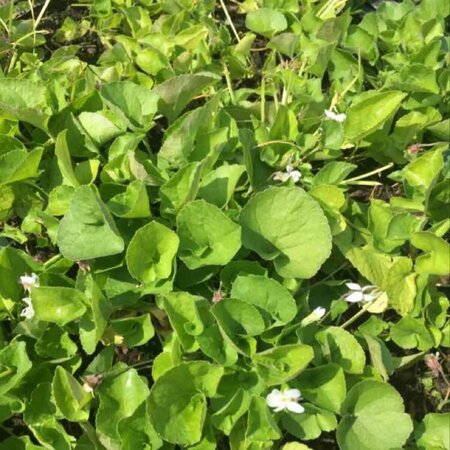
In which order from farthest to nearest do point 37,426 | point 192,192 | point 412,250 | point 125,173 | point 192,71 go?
point 192,71 < point 412,250 < point 125,173 < point 192,192 < point 37,426

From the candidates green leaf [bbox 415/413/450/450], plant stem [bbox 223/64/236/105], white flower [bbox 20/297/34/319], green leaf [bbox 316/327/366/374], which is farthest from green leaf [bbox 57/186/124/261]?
green leaf [bbox 415/413/450/450]

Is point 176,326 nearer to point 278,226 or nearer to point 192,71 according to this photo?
point 278,226

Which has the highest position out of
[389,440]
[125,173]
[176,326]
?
[125,173]

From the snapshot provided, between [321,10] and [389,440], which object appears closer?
[389,440]

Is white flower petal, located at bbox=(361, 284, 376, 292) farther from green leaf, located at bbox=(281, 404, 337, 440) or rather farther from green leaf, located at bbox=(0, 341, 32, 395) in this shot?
green leaf, located at bbox=(0, 341, 32, 395)

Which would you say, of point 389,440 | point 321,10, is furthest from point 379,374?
point 321,10

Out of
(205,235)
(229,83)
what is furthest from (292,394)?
(229,83)

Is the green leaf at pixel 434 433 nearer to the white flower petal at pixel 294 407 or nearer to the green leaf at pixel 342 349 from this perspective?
the green leaf at pixel 342 349
